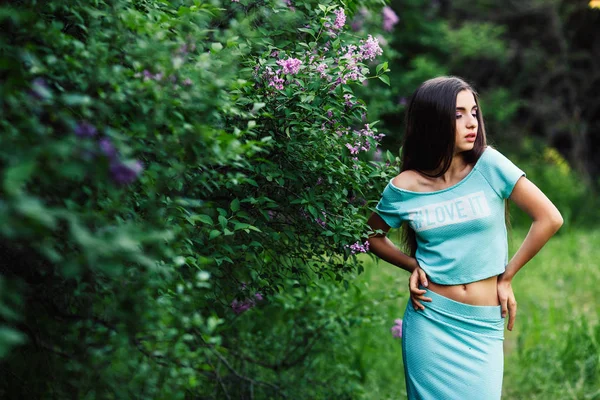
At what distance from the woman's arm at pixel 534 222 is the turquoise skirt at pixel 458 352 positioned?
0.06 metres

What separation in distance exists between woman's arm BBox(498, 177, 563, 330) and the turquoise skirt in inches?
2.5

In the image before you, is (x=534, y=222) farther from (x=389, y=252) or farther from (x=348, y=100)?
(x=348, y=100)

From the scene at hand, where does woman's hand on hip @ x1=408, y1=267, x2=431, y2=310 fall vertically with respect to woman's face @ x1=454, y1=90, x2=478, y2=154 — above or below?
below

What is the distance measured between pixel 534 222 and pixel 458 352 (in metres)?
0.55

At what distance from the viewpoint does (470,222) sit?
2383 mm

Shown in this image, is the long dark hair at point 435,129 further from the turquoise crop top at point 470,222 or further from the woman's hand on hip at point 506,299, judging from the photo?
the woman's hand on hip at point 506,299

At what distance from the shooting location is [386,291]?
389cm

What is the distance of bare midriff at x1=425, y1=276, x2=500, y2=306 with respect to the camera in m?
2.42

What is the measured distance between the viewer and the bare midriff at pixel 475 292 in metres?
2.42

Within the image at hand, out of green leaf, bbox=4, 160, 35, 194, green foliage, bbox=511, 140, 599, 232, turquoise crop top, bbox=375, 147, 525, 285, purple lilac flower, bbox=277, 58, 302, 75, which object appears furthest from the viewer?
green foliage, bbox=511, 140, 599, 232

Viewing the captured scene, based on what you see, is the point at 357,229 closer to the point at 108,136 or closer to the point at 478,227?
the point at 478,227

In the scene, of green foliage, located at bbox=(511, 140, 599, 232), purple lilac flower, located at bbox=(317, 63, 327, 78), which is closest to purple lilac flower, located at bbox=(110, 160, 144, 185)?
purple lilac flower, located at bbox=(317, 63, 327, 78)

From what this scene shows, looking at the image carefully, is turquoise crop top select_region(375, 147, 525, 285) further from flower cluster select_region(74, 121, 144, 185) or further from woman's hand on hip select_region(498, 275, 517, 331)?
flower cluster select_region(74, 121, 144, 185)

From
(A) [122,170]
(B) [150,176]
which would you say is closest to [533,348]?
(B) [150,176]
